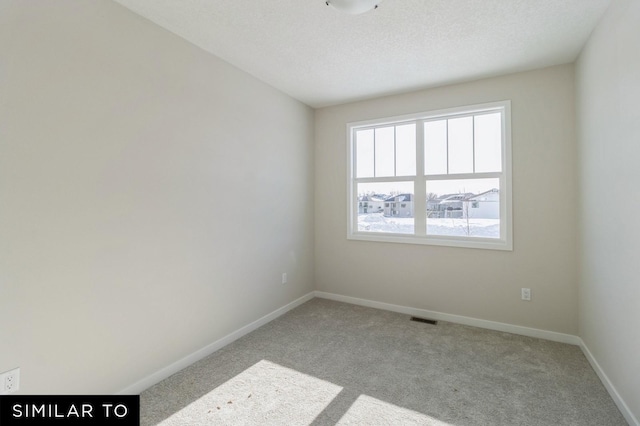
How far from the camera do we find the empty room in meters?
1.67

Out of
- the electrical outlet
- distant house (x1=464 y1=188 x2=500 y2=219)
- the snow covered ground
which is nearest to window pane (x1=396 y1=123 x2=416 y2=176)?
the snow covered ground

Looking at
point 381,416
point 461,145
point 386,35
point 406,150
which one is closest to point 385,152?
point 406,150

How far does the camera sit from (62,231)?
1695 mm

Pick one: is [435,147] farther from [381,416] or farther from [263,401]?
[263,401]

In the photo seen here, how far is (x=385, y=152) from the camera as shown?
3.79 metres

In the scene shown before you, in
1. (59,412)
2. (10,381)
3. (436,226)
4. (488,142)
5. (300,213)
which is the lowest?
(59,412)

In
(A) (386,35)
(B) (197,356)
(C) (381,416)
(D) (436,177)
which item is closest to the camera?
(C) (381,416)

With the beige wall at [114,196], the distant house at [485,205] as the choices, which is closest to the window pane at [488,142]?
the distant house at [485,205]

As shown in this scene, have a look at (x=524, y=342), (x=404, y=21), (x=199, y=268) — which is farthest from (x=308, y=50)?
(x=524, y=342)

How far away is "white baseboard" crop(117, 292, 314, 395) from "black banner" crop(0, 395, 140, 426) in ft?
1.32

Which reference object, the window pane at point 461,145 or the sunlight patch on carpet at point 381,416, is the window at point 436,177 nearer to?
the window pane at point 461,145

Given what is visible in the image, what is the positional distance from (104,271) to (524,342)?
3560mm

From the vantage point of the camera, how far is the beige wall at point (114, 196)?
61.0 inches

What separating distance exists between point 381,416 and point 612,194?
213 cm
